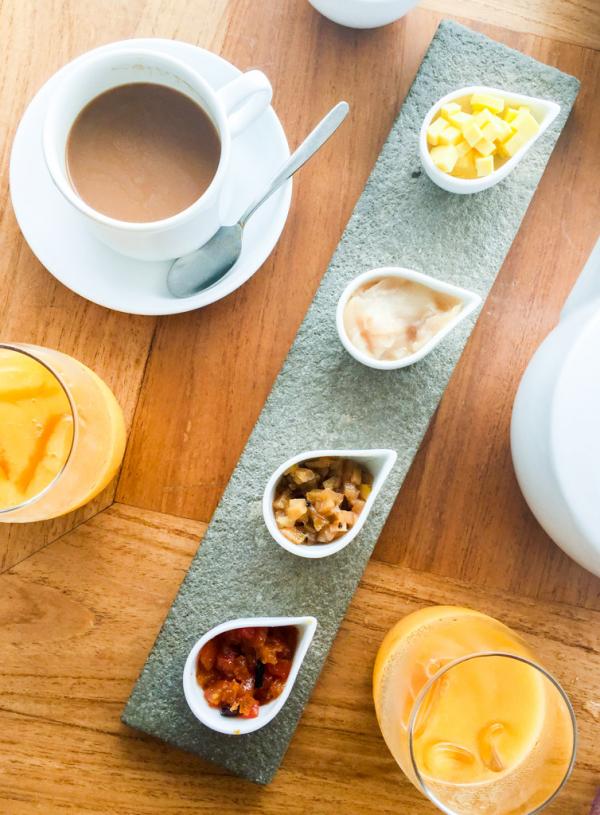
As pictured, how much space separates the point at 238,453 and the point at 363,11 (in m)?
0.58

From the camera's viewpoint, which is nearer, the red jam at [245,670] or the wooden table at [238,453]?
the red jam at [245,670]

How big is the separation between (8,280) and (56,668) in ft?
1.70

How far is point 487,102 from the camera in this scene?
0.93 meters

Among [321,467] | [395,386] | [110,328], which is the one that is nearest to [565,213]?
[395,386]

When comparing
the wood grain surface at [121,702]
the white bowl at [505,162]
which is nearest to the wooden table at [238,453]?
the wood grain surface at [121,702]

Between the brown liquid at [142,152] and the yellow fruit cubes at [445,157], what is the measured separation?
0.91ft

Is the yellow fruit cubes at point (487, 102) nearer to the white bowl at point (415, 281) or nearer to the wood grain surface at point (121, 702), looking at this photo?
the white bowl at point (415, 281)

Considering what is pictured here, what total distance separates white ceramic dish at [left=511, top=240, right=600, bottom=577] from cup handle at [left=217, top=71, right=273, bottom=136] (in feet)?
1.43

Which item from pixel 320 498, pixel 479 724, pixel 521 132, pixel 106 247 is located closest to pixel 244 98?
pixel 106 247

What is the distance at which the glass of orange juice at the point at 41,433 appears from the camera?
84 centimetres

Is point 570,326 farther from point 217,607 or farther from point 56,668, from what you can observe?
point 56,668

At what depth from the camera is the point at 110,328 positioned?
1.01 m

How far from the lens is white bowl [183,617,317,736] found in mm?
851

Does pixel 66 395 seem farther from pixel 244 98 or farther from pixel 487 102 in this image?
pixel 487 102
